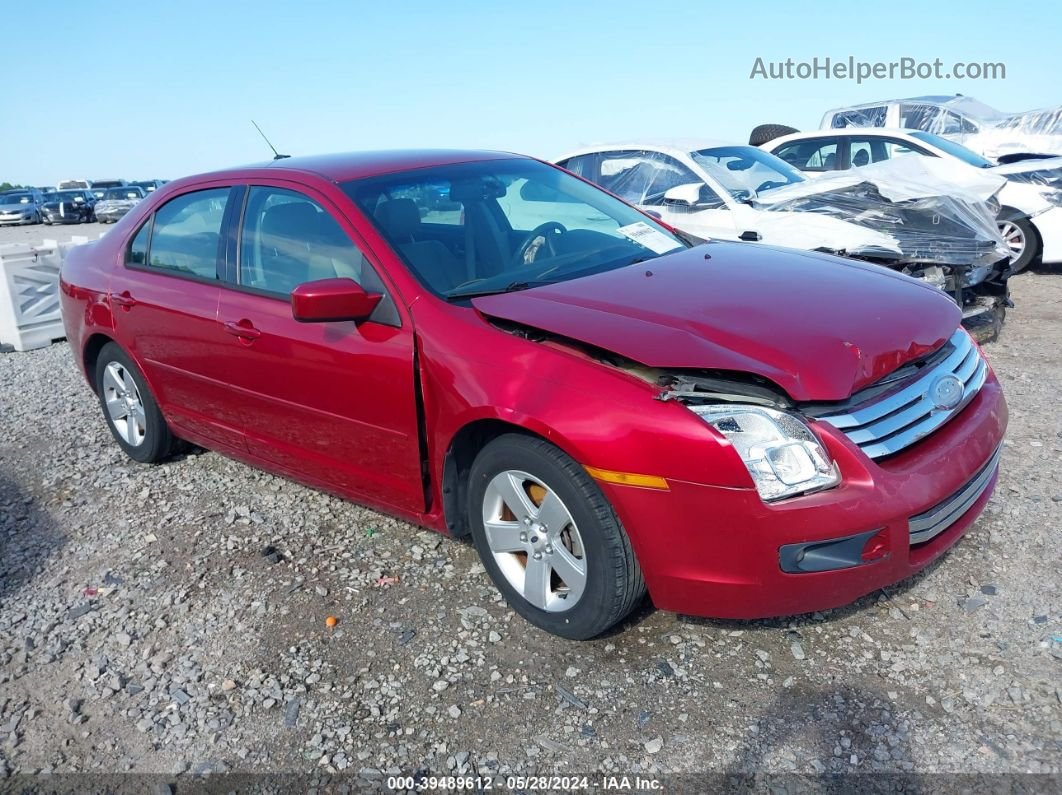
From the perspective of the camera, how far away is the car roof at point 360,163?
3742 mm

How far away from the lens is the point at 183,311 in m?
4.07

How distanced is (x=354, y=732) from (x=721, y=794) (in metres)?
1.12

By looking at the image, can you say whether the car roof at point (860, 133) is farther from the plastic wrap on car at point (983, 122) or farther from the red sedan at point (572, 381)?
the red sedan at point (572, 381)

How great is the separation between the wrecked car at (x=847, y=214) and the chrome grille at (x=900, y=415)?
9.33 feet

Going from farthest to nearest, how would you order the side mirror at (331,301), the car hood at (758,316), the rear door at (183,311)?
the rear door at (183,311)
the side mirror at (331,301)
the car hood at (758,316)

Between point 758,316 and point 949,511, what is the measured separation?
33.9 inches

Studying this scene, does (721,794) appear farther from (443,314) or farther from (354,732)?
(443,314)

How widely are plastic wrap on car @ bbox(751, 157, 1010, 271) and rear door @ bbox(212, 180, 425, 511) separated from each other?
3958 millimetres

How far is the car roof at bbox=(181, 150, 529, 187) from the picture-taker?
3.74 metres

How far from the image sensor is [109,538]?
162 inches

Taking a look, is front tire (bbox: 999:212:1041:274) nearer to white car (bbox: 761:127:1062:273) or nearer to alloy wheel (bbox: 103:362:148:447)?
white car (bbox: 761:127:1062:273)

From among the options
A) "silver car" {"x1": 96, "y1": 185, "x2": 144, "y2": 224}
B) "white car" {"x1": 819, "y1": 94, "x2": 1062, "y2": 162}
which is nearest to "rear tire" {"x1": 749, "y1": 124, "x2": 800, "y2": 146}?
"white car" {"x1": 819, "y1": 94, "x2": 1062, "y2": 162}

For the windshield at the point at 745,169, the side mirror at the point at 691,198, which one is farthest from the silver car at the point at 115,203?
the side mirror at the point at 691,198

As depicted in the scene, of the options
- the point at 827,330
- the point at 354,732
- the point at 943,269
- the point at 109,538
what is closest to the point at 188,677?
the point at 354,732
